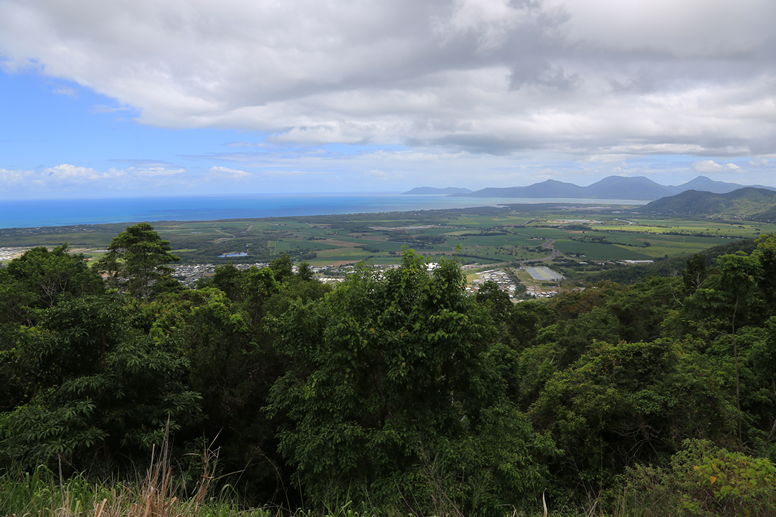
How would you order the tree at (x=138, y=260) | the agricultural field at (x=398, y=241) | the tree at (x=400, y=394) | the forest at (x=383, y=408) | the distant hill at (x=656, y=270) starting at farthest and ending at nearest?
1. the agricultural field at (x=398, y=241)
2. the distant hill at (x=656, y=270)
3. the tree at (x=138, y=260)
4. the tree at (x=400, y=394)
5. the forest at (x=383, y=408)

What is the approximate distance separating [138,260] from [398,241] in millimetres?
89570

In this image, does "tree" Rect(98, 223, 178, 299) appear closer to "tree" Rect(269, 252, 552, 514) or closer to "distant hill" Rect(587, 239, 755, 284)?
"tree" Rect(269, 252, 552, 514)

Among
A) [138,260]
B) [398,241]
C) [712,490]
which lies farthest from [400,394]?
[398,241]

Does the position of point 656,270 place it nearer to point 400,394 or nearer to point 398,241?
point 398,241

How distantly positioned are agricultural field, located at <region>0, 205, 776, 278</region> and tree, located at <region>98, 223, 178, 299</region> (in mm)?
33456

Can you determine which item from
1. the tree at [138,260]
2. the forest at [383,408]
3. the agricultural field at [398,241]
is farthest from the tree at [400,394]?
the agricultural field at [398,241]

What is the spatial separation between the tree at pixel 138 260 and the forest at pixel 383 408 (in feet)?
33.5

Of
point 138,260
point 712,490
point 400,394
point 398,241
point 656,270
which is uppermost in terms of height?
point 138,260

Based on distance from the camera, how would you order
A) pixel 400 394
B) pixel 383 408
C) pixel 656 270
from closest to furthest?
pixel 400 394 → pixel 383 408 → pixel 656 270

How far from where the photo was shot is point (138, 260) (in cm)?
1956

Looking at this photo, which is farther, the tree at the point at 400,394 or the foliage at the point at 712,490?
the tree at the point at 400,394

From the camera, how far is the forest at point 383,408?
5.62m

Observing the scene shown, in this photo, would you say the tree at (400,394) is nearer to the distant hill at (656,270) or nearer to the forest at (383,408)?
the forest at (383,408)

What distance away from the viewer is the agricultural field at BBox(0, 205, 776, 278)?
75375mm
